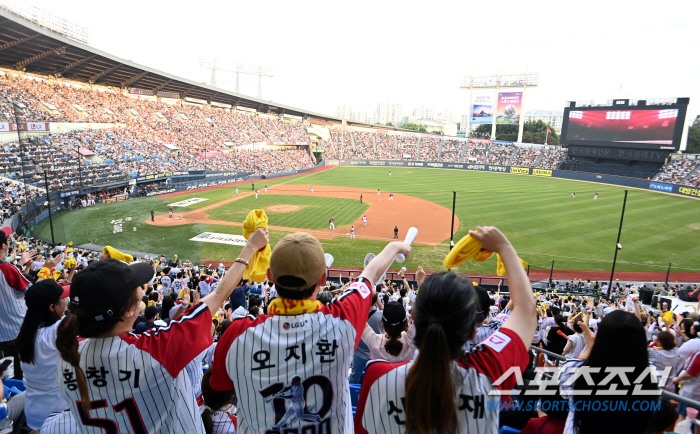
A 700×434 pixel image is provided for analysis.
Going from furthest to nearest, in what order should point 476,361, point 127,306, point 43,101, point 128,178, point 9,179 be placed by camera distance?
point 43,101, point 128,178, point 9,179, point 127,306, point 476,361

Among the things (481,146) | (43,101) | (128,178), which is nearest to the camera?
(128,178)

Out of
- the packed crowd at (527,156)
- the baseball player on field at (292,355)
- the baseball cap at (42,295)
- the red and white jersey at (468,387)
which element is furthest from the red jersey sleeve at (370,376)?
the packed crowd at (527,156)

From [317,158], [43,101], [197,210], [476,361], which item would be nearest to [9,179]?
[197,210]

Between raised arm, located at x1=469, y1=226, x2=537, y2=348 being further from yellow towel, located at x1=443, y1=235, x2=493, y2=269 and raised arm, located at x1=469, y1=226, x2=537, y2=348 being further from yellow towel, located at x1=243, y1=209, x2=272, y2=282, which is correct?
yellow towel, located at x1=243, y1=209, x2=272, y2=282

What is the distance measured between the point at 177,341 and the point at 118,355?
35cm

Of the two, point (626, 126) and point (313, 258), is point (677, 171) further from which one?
point (313, 258)

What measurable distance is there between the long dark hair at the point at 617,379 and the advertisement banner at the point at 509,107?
83291 mm

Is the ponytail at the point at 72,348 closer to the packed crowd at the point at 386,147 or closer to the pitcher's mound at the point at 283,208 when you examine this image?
the pitcher's mound at the point at 283,208

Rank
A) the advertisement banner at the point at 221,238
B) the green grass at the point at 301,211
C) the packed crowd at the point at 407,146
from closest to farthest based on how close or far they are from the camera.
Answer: the advertisement banner at the point at 221,238, the green grass at the point at 301,211, the packed crowd at the point at 407,146

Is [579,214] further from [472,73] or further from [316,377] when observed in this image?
[472,73]

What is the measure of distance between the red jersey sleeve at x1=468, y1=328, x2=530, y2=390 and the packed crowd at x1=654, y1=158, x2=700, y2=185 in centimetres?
5932

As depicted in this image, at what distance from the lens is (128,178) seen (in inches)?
1517

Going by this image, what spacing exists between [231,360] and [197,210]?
1331 inches

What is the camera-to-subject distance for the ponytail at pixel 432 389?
1696mm
